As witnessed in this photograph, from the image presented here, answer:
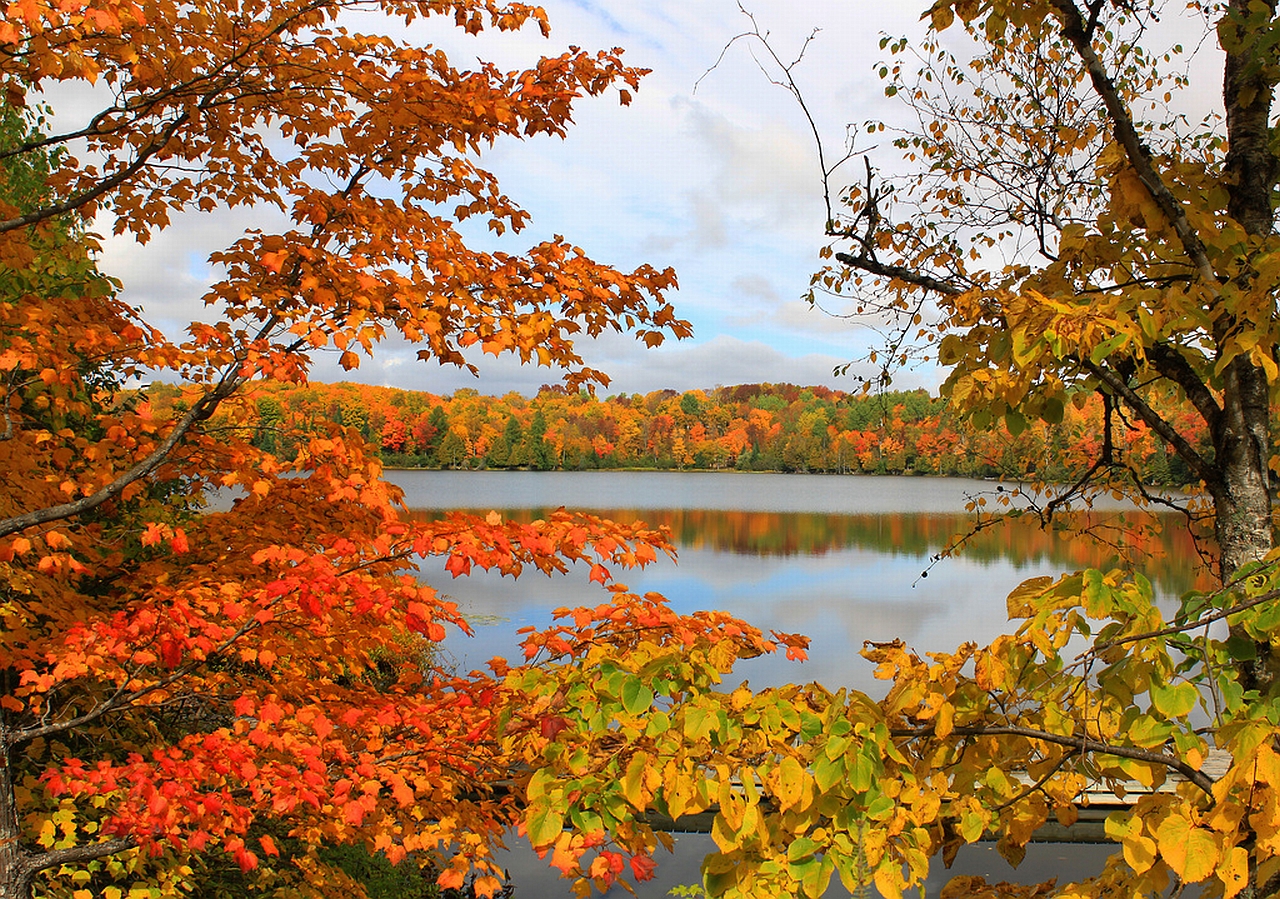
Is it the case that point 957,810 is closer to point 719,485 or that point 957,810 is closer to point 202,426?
point 202,426

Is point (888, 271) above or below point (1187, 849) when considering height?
above

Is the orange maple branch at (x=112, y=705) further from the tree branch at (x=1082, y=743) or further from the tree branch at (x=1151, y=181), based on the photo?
the tree branch at (x=1151, y=181)

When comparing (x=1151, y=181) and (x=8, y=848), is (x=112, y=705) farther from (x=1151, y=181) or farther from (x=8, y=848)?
(x=1151, y=181)

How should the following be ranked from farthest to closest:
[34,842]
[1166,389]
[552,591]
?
[552,591], [34,842], [1166,389]

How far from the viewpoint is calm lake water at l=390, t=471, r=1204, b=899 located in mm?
8273

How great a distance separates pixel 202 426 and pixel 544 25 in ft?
7.80

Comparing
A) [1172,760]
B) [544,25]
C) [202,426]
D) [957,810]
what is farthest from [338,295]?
[1172,760]

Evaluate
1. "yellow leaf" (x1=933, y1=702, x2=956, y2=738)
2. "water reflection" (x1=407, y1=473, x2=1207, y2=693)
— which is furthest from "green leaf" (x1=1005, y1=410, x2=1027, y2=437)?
"water reflection" (x1=407, y1=473, x2=1207, y2=693)

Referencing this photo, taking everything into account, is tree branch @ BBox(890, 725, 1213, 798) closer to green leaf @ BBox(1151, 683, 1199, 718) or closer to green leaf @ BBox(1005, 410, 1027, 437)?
green leaf @ BBox(1151, 683, 1199, 718)

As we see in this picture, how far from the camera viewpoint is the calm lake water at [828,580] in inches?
326

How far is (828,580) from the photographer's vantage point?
23.8 m

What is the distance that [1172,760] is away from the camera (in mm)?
1785


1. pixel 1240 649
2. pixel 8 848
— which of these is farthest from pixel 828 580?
pixel 1240 649

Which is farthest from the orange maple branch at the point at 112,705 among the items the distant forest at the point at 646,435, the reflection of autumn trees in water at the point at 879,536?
the distant forest at the point at 646,435
